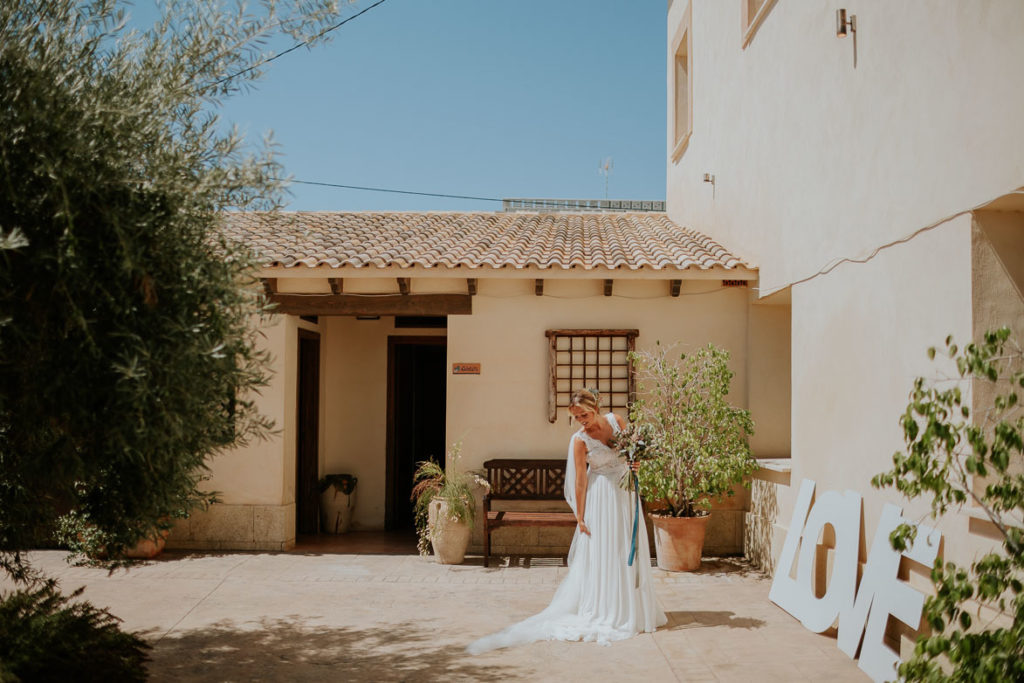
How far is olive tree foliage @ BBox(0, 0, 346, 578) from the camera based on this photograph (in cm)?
347

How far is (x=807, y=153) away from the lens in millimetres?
7141

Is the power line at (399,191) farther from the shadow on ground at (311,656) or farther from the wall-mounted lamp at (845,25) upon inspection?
the wall-mounted lamp at (845,25)

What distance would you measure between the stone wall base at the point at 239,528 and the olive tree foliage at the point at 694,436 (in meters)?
4.13

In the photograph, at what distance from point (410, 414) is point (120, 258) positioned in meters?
8.23

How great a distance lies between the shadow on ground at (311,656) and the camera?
514cm

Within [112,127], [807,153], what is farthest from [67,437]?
[807,153]

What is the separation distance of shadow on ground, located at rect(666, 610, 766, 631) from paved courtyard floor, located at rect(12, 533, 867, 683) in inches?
0.6

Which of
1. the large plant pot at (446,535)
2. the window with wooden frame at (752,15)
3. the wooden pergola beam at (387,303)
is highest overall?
the window with wooden frame at (752,15)

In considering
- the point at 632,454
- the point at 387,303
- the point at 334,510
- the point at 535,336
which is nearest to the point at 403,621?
the point at 632,454

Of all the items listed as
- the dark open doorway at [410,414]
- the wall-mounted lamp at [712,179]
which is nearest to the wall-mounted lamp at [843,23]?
the wall-mounted lamp at [712,179]

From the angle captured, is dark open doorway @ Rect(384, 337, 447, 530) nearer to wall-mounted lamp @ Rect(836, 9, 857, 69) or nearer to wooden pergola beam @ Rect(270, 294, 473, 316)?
wooden pergola beam @ Rect(270, 294, 473, 316)

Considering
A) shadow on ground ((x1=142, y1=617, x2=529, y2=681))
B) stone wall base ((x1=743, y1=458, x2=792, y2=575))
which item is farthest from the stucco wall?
shadow on ground ((x1=142, y1=617, x2=529, y2=681))

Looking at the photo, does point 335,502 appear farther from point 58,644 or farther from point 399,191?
point 399,191

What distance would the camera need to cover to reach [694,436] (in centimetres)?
827
